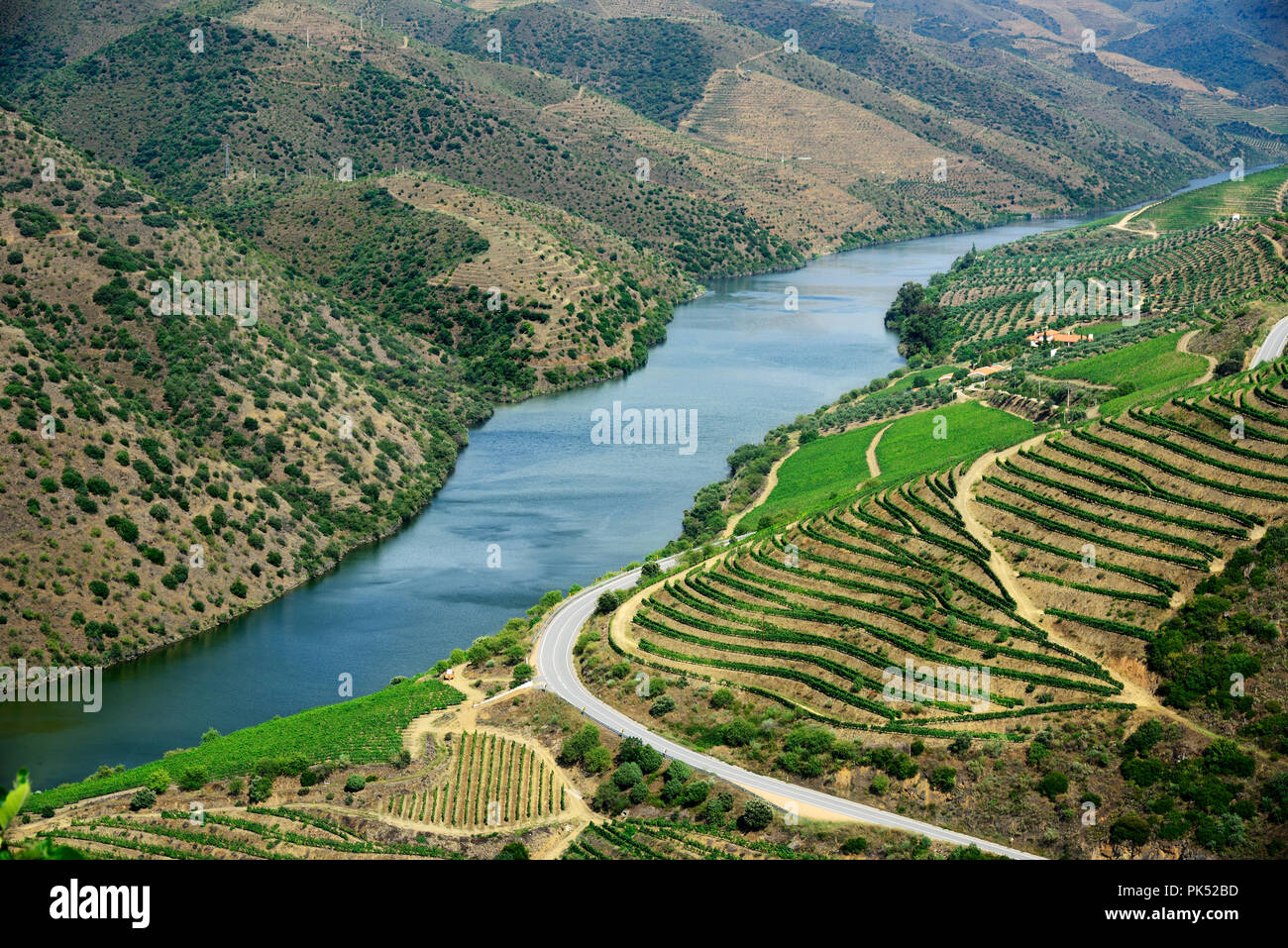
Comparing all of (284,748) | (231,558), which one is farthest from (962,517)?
(231,558)

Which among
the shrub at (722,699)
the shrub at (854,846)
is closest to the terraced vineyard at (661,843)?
the shrub at (854,846)

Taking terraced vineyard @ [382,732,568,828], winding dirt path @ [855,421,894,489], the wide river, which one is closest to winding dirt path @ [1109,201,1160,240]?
the wide river

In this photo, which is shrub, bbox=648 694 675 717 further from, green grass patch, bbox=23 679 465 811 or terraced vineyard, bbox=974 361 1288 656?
terraced vineyard, bbox=974 361 1288 656

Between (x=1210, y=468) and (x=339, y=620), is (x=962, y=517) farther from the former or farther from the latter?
(x=339, y=620)

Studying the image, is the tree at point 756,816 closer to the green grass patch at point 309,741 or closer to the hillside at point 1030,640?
the hillside at point 1030,640

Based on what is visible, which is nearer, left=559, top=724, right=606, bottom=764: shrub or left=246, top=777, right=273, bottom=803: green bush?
left=246, top=777, right=273, bottom=803: green bush

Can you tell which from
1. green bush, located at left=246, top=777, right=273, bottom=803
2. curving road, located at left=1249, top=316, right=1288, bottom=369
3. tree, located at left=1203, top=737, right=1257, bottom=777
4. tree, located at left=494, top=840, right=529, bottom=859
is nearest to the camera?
tree, located at left=494, top=840, right=529, bottom=859
